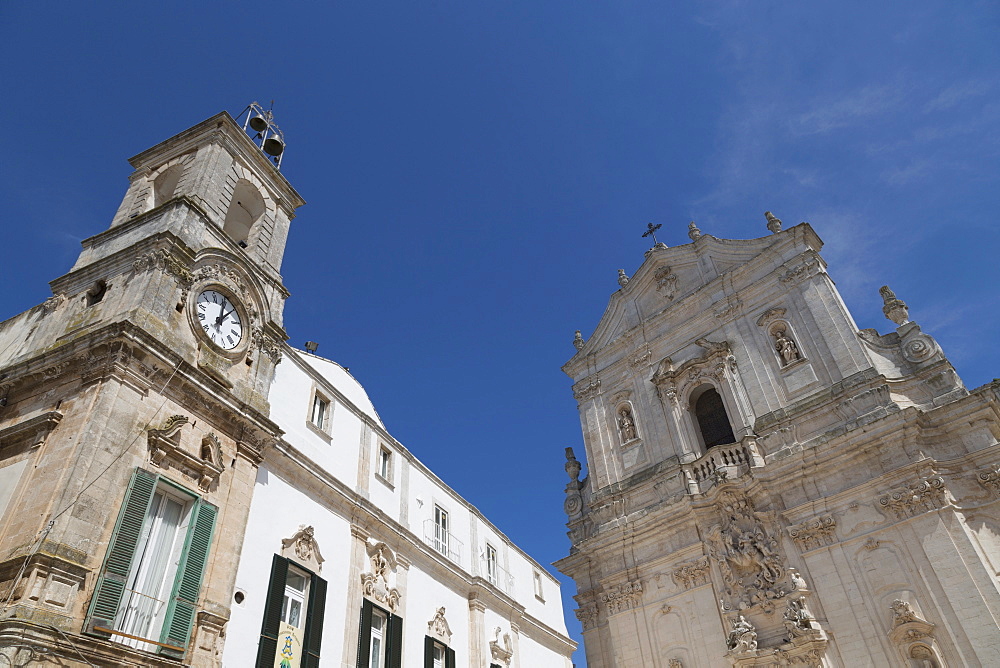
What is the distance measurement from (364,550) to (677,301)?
44.8 ft

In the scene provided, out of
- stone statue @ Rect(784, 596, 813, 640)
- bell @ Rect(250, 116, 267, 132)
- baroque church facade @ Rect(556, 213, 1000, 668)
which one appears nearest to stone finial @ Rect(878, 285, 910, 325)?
baroque church facade @ Rect(556, 213, 1000, 668)

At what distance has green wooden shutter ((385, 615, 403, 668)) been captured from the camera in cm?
1652

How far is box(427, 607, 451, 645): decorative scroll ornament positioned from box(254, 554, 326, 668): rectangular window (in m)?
4.87

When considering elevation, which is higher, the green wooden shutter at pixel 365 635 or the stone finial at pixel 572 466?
the stone finial at pixel 572 466

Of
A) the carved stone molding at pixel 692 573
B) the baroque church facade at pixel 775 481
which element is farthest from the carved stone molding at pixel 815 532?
the carved stone molding at pixel 692 573

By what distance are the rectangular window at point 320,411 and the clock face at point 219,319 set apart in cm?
327

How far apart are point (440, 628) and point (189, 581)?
957cm

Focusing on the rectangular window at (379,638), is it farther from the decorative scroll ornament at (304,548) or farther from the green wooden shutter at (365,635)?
the decorative scroll ornament at (304,548)

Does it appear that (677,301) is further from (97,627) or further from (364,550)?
(97,627)

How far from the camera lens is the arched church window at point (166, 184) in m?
18.6

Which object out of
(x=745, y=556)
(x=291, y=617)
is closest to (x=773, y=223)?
(x=745, y=556)

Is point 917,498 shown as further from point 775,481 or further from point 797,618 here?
point 797,618

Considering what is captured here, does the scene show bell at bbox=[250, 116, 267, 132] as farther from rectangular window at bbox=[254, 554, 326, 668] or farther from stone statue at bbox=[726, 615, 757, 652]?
stone statue at bbox=[726, 615, 757, 652]

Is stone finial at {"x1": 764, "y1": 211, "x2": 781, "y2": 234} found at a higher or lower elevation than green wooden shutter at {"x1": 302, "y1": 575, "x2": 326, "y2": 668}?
higher
